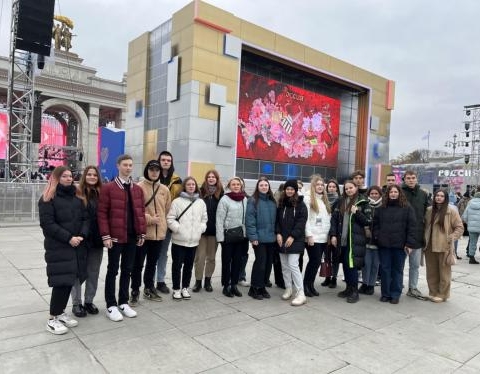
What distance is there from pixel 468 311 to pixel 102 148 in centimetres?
2106

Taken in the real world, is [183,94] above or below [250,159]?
above

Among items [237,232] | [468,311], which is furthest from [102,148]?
[468,311]

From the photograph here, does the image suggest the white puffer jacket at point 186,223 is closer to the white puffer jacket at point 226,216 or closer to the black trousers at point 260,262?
the white puffer jacket at point 226,216

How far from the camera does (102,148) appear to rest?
22500 millimetres

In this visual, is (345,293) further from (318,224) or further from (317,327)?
(317,327)

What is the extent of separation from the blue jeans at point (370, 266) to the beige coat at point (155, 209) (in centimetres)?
300

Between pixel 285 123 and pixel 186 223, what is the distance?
19263mm

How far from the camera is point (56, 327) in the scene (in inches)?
151

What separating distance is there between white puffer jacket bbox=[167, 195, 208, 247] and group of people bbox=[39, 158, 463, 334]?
13 mm

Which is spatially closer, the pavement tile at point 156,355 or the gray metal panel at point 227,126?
the pavement tile at point 156,355

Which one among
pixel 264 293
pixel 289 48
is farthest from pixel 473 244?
pixel 289 48

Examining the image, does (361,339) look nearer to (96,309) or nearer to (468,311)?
(468,311)

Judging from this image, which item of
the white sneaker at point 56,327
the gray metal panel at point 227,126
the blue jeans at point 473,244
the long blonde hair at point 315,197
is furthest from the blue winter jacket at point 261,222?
the gray metal panel at point 227,126

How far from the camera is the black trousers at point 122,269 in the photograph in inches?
170
